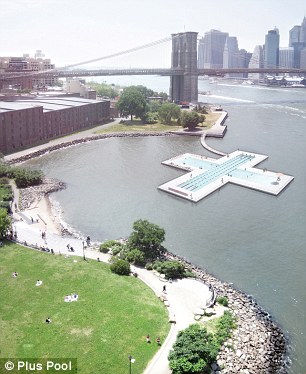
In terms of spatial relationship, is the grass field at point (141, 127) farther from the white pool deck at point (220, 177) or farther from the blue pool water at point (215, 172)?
the blue pool water at point (215, 172)

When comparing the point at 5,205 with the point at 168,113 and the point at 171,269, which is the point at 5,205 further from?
the point at 168,113

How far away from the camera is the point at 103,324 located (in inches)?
946

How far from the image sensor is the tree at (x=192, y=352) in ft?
67.4

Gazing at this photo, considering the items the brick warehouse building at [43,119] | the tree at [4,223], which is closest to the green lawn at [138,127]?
the brick warehouse building at [43,119]

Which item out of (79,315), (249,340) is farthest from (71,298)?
(249,340)

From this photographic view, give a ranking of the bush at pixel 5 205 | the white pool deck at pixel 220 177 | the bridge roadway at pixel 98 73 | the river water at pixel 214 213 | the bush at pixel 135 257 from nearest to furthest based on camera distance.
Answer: the river water at pixel 214 213
the bush at pixel 135 257
the bush at pixel 5 205
the white pool deck at pixel 220 177
the bridge roadway at pixel 98 73

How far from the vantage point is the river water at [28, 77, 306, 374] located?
103ft

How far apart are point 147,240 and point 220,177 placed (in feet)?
80.6

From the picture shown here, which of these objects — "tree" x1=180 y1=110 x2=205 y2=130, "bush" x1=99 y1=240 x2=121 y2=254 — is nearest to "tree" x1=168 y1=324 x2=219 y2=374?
"bush" x1=99 y1=240 x2=121 y2=254

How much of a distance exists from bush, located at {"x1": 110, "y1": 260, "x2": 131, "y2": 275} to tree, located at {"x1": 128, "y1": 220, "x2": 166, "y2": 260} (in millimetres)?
3152

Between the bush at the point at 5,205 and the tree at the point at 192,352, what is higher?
the bush at the point at 5,205

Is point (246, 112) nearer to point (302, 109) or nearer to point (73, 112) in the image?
point (302, 109)

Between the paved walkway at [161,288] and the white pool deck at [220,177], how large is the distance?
17035 millimetres

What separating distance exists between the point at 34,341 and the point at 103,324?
12.6ft
